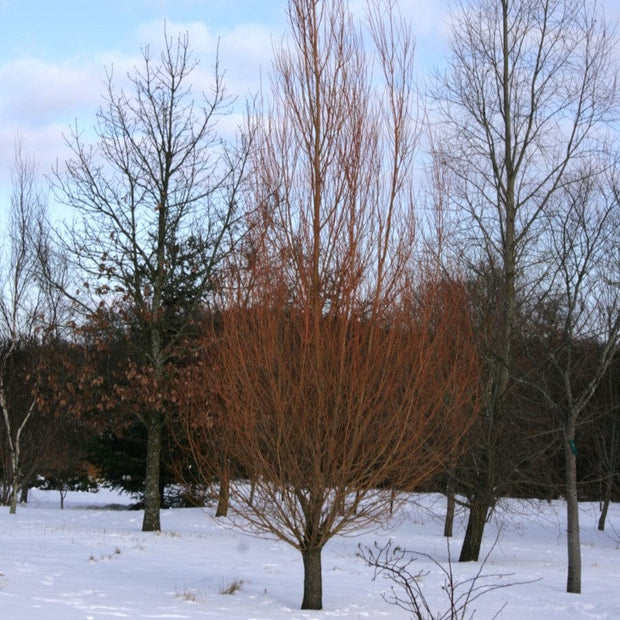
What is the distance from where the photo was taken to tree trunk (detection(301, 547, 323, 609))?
27.3 ft

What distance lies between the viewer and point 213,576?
10711 millimetres

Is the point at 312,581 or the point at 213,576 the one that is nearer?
the point at 312,581

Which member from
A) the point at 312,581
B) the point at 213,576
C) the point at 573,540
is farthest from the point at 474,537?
the point at 312,581

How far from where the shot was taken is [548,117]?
45.5 ft

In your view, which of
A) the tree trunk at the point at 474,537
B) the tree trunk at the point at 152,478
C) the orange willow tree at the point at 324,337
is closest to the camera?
the orange willow tree at the point at 324,337

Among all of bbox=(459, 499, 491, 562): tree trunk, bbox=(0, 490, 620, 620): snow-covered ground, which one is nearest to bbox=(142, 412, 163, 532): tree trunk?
bbox=(0, 490, 620, 620): snow-covered ground

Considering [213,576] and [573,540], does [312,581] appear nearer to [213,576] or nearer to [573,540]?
[213,576]

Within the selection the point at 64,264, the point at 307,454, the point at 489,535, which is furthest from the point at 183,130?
the point at 489,535

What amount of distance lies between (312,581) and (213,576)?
2.78 meters

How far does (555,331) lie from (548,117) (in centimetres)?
397

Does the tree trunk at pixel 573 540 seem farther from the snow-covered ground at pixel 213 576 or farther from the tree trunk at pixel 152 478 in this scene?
the tree trunk at pixel 152 478

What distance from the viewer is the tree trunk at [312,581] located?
8.34 meters

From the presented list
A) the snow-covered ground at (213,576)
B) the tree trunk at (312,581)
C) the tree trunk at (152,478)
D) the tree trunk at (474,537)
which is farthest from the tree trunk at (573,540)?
the tree trunk at (152,478)

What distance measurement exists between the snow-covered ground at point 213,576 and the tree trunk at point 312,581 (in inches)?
6.3
